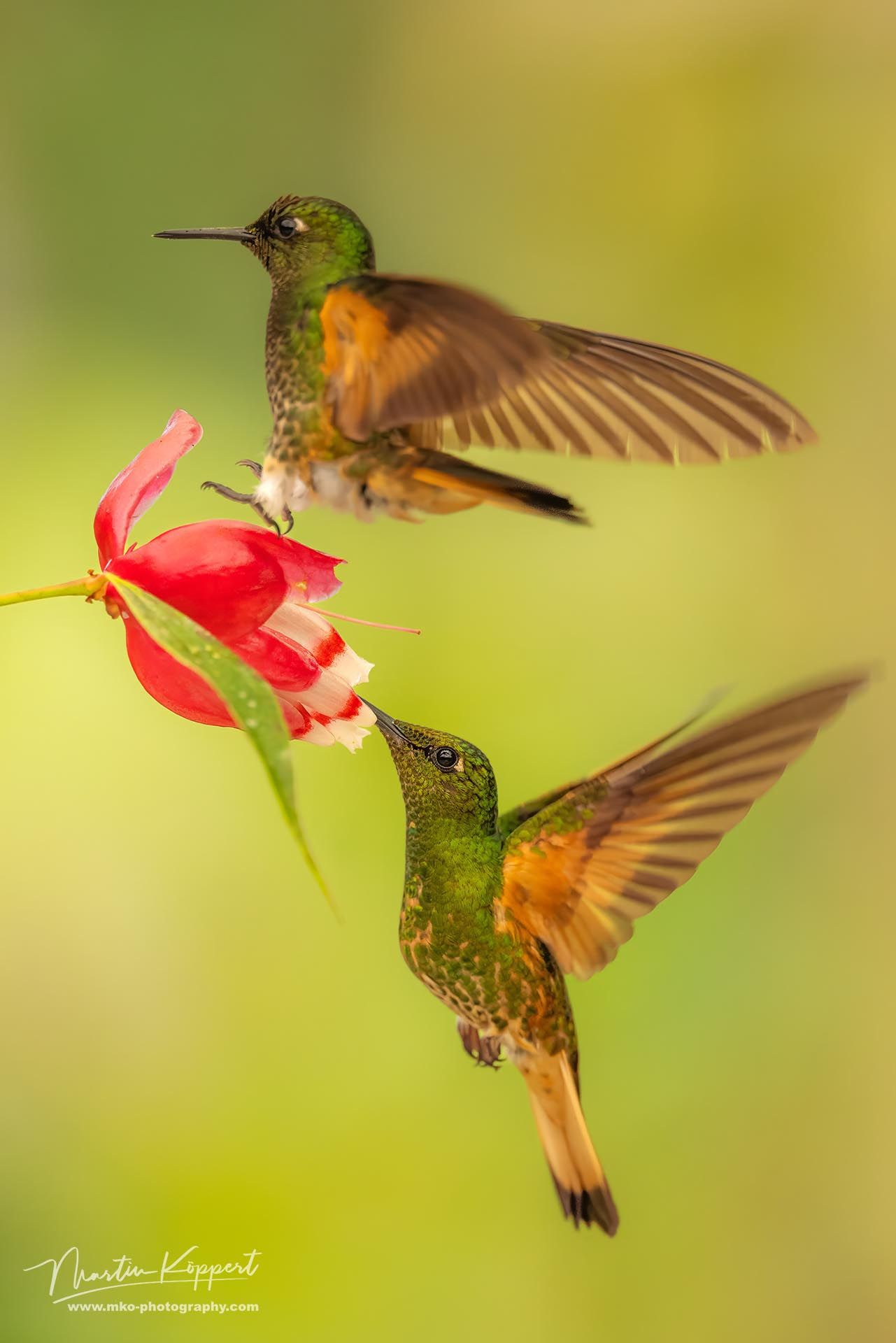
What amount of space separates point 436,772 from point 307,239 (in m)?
0.28

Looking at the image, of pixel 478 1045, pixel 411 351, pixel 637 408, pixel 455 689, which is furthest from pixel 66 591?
pixel 455 689

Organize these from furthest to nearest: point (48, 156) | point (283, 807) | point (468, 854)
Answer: point (48, 156) → point (468, 854) → point (283, 807)

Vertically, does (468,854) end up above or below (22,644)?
above

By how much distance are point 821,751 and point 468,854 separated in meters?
1.44

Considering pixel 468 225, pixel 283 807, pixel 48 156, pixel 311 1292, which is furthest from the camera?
pixel 468 225

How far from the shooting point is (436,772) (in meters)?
0.67

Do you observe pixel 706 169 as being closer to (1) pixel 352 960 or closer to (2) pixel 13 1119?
(1) pixel 352 960

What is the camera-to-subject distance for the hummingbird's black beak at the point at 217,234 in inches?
22.9

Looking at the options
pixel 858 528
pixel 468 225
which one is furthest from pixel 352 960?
pixel 468 225

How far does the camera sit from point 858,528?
80.6 inches

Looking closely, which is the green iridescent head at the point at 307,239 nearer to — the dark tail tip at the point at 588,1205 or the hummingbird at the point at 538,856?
the hummingbird at the point at 538,856

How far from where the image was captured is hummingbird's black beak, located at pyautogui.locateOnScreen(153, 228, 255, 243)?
1.90 feet
